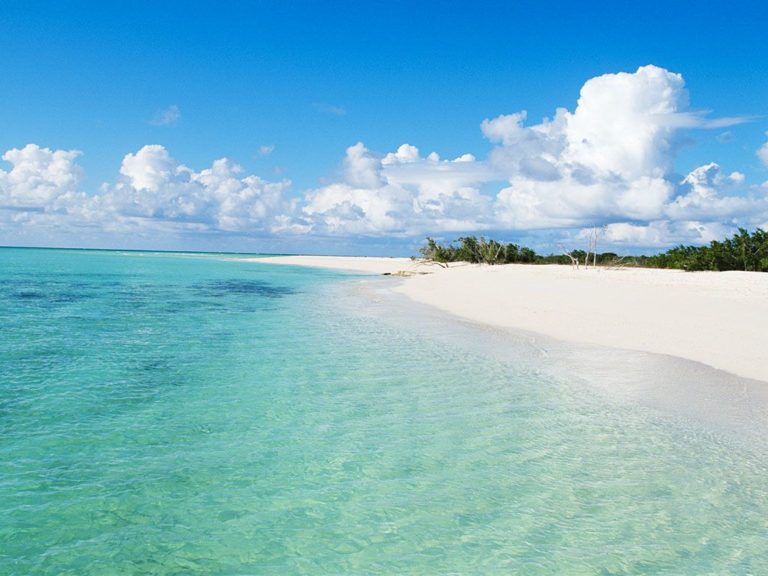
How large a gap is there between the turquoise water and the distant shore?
13.9ft

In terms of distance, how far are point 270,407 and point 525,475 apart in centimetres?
410

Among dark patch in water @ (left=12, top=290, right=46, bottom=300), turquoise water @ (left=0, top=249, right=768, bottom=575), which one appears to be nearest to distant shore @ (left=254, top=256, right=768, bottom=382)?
turquoise water @ (left=0, top=249, right=768, bottom=575)

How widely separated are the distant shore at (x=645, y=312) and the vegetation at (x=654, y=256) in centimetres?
809

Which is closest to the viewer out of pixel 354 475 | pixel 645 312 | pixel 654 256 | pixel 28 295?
pixel 354 475

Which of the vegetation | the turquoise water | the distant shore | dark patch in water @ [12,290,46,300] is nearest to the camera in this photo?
the turquoise water

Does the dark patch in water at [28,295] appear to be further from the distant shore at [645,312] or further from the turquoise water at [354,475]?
the distant shore at [645,312]

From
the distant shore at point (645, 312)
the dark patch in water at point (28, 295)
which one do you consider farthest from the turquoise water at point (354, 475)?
the dark patch in water at point (28, 295)

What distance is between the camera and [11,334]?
14047 millimetres

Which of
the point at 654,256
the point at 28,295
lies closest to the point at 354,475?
the point at 28,295

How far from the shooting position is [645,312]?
725 inches

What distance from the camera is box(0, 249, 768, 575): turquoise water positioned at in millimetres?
4316

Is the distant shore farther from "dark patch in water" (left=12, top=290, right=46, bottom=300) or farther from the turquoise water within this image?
"dark patch in water" (left=12, top=290, right=46, bottom=300)

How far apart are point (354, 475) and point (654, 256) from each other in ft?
178

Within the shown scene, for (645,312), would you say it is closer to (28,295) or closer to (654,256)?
(28,295)
